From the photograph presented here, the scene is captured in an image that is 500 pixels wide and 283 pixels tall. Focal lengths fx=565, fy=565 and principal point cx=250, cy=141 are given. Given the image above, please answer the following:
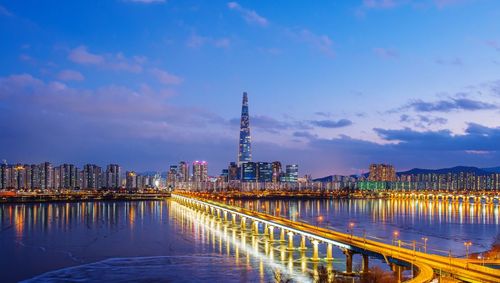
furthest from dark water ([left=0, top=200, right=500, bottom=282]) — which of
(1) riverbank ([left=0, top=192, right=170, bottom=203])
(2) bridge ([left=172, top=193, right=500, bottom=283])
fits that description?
(1) riverbank ([left=0, top=192, right=170, bottom=203])

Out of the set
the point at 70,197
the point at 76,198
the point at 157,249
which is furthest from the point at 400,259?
the point at 70,197

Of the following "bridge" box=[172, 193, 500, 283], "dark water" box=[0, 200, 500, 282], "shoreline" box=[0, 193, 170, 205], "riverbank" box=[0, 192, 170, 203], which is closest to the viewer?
"bridge" box=[172, 193, 500, 283]

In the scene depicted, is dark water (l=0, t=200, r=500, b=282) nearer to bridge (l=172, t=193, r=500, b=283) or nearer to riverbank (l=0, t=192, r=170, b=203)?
bridge (l=172, t=193, r=500, b=283)

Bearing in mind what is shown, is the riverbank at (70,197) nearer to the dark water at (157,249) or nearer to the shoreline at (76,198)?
the shoreline at (76,198)

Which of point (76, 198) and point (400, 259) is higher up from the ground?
point (400, 259)

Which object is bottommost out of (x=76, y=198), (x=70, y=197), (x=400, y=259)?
(x=76, y=198)

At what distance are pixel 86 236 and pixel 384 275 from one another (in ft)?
135

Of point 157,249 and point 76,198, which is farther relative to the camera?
point 76,198

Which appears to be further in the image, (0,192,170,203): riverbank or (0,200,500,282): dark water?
(0,192,170,203): riverbank

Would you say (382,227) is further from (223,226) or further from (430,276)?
(430,276)

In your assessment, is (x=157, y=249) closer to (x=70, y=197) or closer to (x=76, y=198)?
(x=76, y=198)

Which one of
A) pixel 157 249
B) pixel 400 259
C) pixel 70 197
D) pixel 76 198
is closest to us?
pixel 400 259

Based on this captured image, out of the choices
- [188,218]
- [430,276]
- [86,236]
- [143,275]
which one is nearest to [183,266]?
[143,275]

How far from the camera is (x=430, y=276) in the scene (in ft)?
83.6
